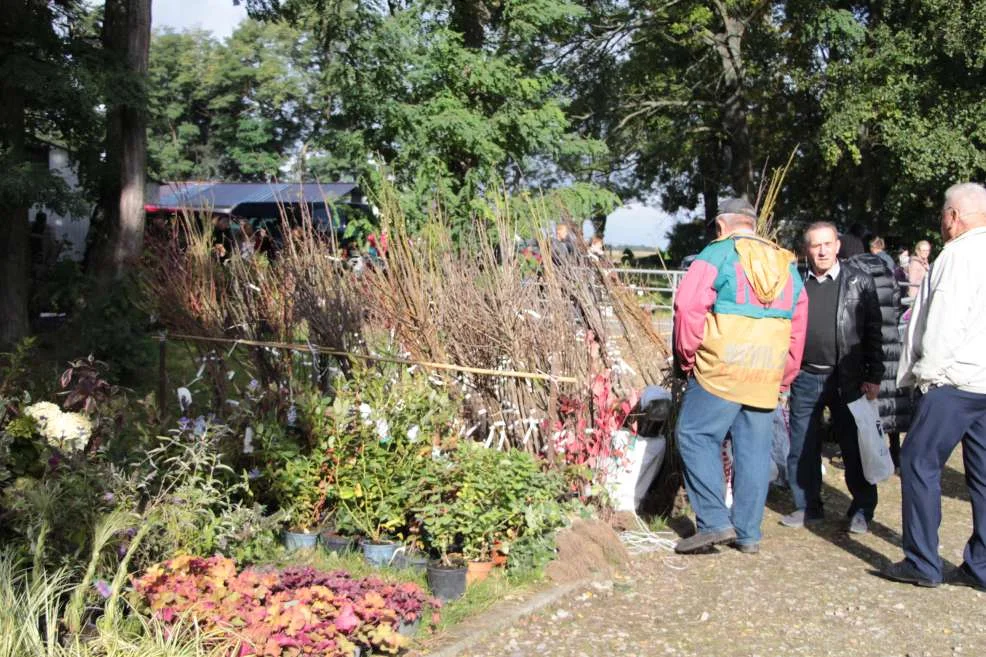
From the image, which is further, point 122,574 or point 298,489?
point 298,489

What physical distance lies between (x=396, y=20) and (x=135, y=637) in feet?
33.0

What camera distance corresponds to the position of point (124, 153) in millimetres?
11219

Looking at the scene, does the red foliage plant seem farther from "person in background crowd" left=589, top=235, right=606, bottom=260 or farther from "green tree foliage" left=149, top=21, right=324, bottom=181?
"green tree foliage" left=149, top=21, right=324, bottom=181

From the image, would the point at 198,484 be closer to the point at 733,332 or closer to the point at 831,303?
the point at 733,332

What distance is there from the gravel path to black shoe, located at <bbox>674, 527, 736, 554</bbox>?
0.08 m

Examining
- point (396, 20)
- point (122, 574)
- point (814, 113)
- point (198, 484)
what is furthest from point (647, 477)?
point (814, 113)

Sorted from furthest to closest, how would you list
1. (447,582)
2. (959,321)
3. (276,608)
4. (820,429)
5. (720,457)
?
(820,429) → (720,457) → (959,321) → (447,582) → (276,608)

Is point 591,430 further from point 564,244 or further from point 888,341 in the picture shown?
point 888,341

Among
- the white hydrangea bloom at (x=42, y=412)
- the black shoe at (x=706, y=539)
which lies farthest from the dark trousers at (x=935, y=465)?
the white hydrangea bloom at (x=42, y=412)

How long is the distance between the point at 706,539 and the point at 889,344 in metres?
2.16

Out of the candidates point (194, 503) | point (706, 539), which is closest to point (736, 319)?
Answer: point (706, 539)

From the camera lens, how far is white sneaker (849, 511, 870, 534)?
5898mm

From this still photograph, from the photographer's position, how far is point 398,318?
5844mm

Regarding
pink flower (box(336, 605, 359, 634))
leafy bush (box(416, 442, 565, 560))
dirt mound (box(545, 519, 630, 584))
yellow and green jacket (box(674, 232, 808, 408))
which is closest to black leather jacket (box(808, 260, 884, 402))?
yellow and green jacket (box(674, 232, 808, 408))
